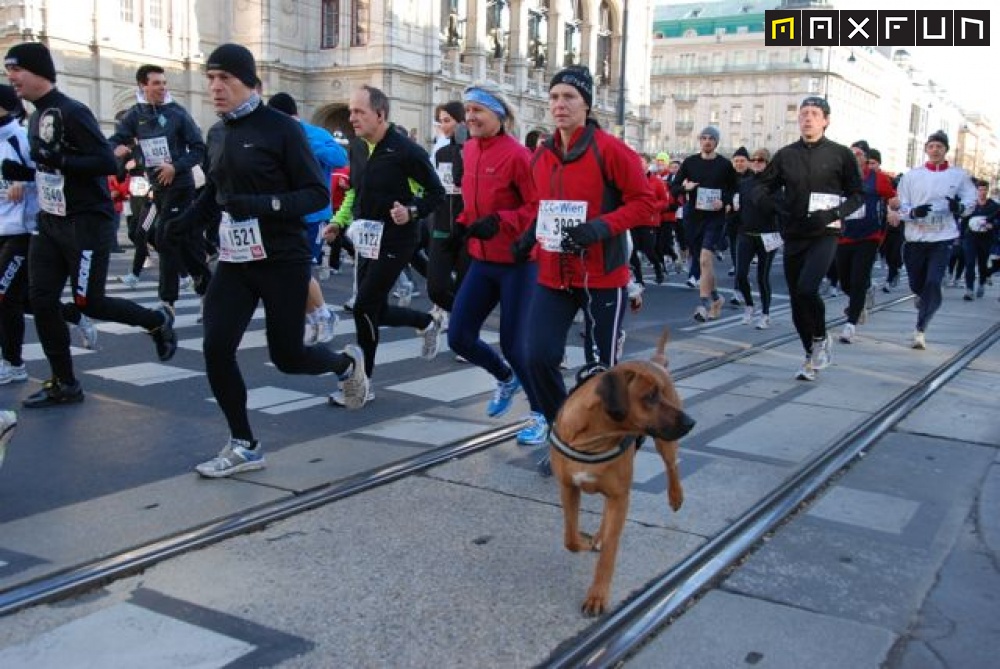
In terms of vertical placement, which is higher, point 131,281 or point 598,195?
point 598,195

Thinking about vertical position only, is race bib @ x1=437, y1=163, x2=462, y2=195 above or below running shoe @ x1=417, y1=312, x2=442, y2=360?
above

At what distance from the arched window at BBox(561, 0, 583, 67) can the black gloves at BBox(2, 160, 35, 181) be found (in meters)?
52.8

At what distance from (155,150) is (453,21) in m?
40.9

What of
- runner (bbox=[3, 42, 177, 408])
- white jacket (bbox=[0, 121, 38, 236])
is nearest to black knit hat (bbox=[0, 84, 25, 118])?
white jacket (bbox=[0, 121, 38, 236])

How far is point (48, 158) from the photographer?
5719mm

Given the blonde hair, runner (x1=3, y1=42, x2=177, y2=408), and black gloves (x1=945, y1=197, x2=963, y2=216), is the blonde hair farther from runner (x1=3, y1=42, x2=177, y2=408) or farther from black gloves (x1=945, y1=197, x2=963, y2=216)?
black gloves (x1=945, y1=197, x2=963, y2=216)

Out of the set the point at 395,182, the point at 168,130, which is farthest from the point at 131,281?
the point at 395,182

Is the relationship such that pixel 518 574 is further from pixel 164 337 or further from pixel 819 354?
pixel 819 354

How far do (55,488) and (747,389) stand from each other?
4.78m

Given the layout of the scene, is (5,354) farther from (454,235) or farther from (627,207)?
(627,207)

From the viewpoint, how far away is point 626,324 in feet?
35.2

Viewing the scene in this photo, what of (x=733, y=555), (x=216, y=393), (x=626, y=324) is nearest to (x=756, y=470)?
(x=733, y=555)

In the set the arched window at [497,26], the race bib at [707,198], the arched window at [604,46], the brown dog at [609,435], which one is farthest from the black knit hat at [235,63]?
the arched window at [604,46]

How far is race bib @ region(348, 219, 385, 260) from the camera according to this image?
6219 mm
